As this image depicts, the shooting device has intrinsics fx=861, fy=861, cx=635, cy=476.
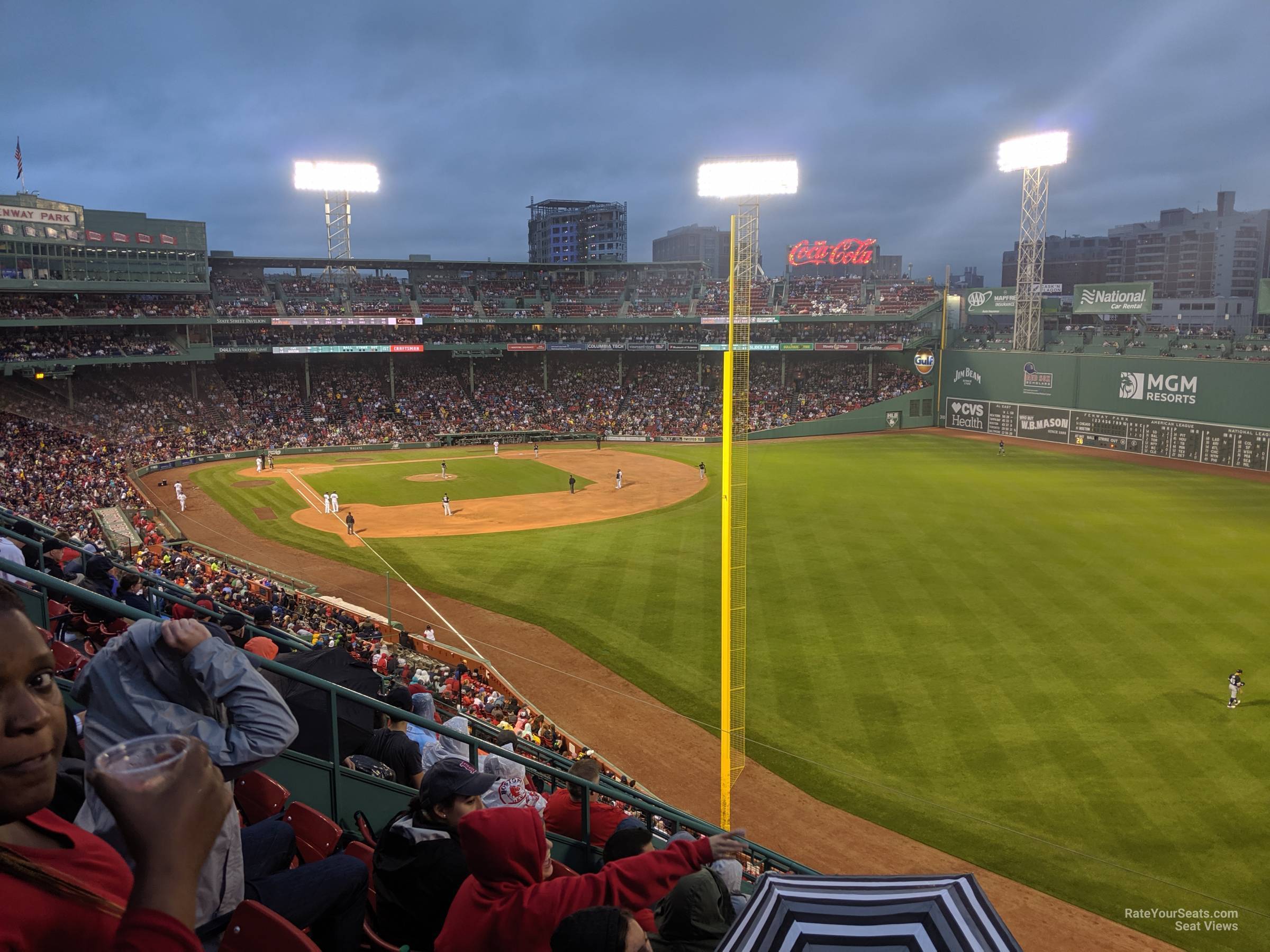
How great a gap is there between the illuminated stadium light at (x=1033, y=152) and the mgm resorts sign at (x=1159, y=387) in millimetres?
14125

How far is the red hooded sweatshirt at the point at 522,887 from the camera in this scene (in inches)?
145

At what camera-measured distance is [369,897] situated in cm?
486

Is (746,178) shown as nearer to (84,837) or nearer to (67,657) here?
(67,657)

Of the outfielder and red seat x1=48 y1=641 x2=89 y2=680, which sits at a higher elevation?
red seat x1=48 y1=641 x2=89 y2=680

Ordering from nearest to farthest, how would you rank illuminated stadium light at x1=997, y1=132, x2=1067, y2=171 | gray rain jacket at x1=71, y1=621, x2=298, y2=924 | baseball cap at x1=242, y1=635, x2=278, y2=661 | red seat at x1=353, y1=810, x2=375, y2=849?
1. gray rain jacket at x1=71, y1=621, x2=298, y2=924
2. red seat at x1=353, y1=810, x2=375, y2=849
3. baseball cap at x1=242, y1=635, x2=278, y2=661
4. illuminated stadium light at x1=997, y1=132, x2=1067, y2=171

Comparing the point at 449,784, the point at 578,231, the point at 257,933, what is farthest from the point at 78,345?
the point at 578,231

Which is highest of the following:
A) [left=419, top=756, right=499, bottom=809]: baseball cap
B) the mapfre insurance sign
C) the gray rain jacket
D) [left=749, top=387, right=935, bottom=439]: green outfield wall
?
the mapfre insurance sign

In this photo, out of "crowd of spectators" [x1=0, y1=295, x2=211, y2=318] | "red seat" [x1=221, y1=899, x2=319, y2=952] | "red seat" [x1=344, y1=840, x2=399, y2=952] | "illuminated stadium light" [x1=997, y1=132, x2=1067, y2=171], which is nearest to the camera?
"red seat" [x1=221, y1=899, x2=319, y2=952]

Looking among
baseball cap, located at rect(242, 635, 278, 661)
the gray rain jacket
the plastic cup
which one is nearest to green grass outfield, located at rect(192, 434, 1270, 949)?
baseball cap, located at rect(242, 635, 278, 661)

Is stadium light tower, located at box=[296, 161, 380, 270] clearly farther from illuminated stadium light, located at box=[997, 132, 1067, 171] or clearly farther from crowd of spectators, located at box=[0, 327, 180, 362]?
illuminated stadium light, located at box=[997, 132, 1067, 171]

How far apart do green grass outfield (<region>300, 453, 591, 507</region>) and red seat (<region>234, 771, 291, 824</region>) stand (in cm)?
3505

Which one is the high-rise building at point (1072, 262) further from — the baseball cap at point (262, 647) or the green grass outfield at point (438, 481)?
Answer: the baseball cap at point (262, 647)

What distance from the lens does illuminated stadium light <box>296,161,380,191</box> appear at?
199 ft

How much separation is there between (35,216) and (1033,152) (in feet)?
197
